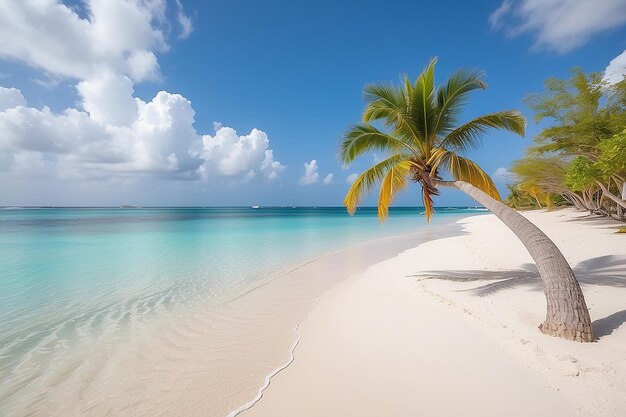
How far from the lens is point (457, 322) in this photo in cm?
419

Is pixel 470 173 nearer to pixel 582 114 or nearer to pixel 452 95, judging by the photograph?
pixel 452 95

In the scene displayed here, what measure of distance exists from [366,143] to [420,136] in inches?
51.0

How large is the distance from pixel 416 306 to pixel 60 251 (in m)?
16.9

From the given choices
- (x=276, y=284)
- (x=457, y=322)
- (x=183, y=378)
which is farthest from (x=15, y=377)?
(x=457, y=322)

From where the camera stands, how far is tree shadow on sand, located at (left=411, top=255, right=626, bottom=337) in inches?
213

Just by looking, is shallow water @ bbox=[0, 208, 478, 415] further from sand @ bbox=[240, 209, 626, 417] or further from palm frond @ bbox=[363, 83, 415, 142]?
palm frond @ bbox=[363, 83, 415, 142]

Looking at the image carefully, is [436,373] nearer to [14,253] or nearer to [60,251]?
[60,251]

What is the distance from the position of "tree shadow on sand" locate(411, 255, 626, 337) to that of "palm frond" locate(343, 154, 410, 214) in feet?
8.90

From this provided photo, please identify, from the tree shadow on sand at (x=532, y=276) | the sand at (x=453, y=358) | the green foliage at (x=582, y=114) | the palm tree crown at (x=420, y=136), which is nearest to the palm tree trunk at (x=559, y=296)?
the sand at (x=453, y=358)

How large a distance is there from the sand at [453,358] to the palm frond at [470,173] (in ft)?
7.35

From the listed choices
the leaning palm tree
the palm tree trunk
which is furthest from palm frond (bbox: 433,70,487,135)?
the palm tree trunk

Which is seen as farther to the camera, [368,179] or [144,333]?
[368,179]

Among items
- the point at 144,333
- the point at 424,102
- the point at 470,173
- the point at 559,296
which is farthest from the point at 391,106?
the point at 144,333

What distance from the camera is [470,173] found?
664 cm
